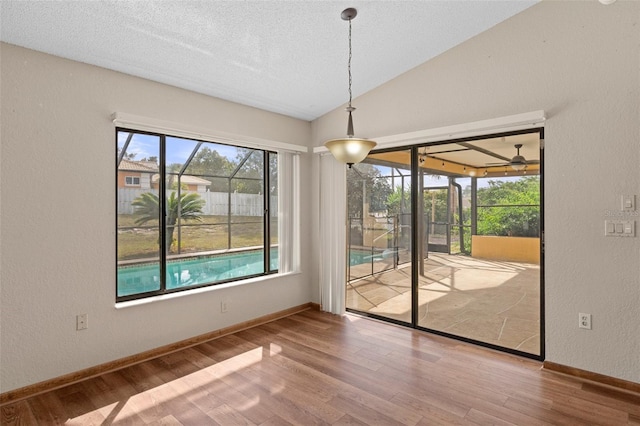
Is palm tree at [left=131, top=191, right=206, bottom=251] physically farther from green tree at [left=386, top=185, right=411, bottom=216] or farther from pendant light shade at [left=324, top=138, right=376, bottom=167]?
green tree at [left=386, top=185, right=411, bottom=216]

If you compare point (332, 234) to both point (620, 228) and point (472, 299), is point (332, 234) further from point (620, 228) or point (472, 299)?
point (620, 228)

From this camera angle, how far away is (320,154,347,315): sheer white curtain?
14.1 ft

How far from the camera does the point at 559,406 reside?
92.2 inches

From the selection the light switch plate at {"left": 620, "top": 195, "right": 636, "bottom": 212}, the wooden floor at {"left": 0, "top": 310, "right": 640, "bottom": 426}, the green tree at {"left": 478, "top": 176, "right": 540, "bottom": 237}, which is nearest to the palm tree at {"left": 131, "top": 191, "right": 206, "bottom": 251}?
the wooden floor at {"left": 0, "top": 310, "right": 640, "bottom": 426}

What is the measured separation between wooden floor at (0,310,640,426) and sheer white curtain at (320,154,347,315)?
1023 millimetres

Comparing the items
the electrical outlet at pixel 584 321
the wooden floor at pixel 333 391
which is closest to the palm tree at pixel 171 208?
the wooden floor at pixel 333 391

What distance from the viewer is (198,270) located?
13.6 ft

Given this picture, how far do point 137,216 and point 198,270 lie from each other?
1148mm

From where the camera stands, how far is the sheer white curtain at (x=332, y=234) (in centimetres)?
431

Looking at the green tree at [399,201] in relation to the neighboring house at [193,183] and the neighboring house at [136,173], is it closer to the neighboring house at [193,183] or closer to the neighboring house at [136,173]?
the neighboring house at [193,183]

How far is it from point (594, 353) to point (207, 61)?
3945 mm

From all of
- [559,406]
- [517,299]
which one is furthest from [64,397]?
[517,299]

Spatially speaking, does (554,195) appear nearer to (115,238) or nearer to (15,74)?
(115,238)

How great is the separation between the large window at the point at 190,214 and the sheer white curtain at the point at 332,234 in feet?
2.05
